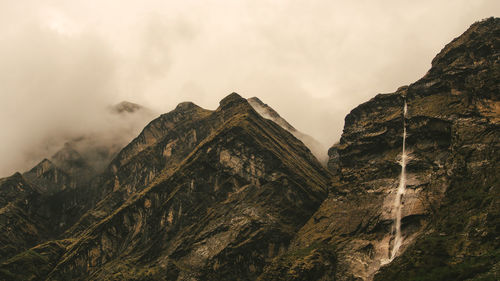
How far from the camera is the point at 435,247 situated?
171 meters

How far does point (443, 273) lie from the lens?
503 feet

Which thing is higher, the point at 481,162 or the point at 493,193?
the point at 481,162

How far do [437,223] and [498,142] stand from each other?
44782 mm

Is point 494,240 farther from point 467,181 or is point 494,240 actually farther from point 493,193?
point 467,181

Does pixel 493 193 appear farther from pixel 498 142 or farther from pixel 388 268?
pixel 388 268

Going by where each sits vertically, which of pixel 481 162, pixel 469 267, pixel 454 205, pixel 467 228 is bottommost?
pixel 469 267

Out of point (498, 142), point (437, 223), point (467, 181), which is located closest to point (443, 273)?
point (437, 223)

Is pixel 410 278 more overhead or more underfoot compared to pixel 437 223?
more underfoot

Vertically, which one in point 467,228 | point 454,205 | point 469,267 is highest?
point 454,205

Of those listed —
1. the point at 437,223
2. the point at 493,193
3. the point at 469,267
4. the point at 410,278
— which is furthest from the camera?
the point at 437,223

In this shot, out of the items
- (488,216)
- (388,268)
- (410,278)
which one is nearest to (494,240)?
(488,216)

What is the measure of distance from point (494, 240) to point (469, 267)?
1495 centimetres

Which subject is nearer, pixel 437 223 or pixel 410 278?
pixel 410 278

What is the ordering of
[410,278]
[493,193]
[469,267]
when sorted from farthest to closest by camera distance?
[493,193] → [410,278] → [469,267]
